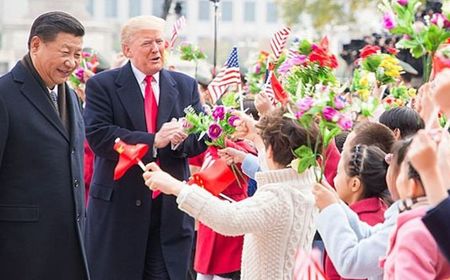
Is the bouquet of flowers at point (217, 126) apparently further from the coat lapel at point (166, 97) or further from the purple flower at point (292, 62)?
the coat lapel at point (166, 97)

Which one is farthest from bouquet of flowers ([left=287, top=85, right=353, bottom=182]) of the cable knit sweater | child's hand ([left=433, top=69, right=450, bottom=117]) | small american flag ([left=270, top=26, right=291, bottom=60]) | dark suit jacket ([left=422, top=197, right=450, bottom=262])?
small american flag ([left=270, top=26, right=291, bottom=60])

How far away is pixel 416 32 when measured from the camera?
430cm

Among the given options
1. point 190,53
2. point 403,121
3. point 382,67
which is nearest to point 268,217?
point 403,121

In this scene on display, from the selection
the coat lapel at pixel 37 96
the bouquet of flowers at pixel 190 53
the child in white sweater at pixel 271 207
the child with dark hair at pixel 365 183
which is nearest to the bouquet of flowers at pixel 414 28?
the child in white sweater at pixel 271 207

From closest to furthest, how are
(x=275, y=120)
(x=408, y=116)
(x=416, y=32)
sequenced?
(x=416, y=32), (x=275, y=120), (x=408, y=116)

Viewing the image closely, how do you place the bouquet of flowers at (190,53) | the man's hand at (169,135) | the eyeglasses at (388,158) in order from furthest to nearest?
the bouquet of flowers at (190,53) → the man's hand at (169,135) → the eyeglasses at (388,158)

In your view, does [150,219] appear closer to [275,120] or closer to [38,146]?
[38,146]

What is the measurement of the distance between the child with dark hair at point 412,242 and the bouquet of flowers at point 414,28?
0.46 m

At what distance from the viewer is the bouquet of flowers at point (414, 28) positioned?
165 inches

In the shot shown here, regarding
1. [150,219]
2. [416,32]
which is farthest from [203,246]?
[416,32]

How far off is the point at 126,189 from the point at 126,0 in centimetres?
8157

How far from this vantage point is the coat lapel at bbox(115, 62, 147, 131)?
670cm

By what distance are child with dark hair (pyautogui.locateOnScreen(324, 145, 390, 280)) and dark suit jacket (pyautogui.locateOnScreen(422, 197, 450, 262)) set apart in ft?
5.85

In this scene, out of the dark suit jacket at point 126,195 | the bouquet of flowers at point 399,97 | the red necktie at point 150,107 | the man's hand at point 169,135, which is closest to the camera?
the man's hand at point 169,135
